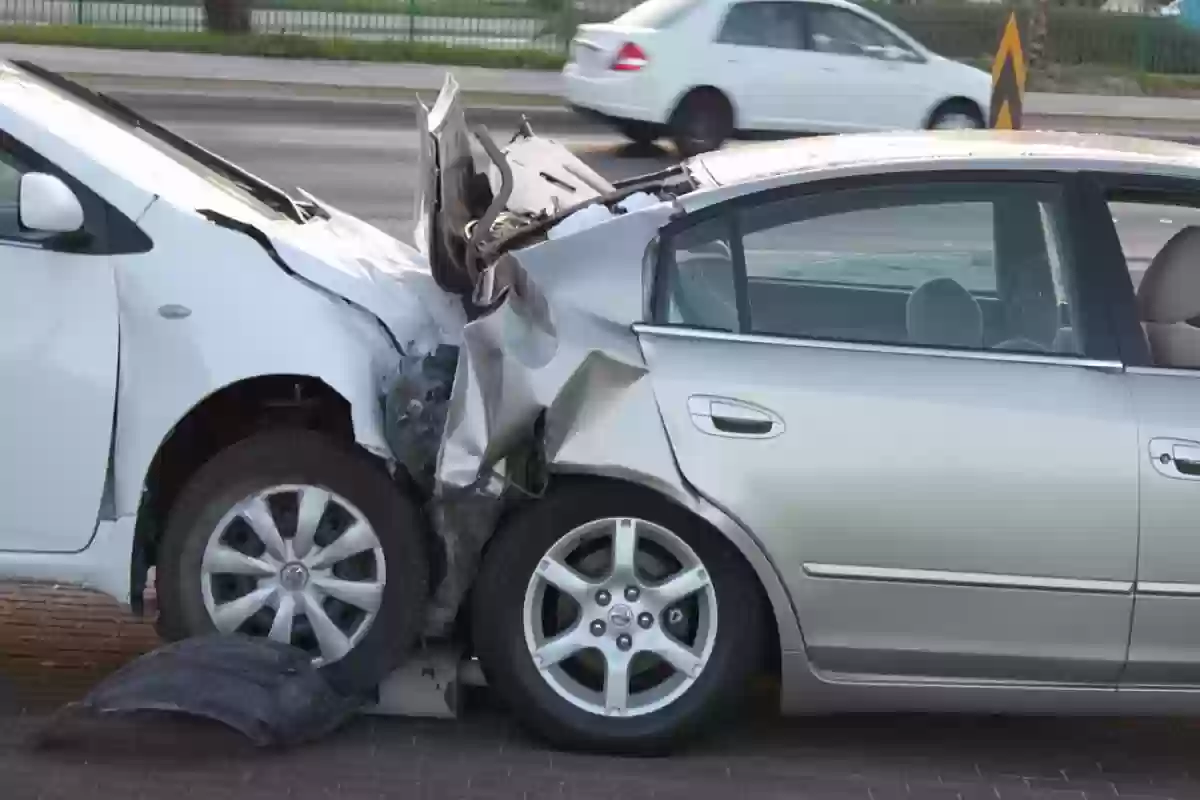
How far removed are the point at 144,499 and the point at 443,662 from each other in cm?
88

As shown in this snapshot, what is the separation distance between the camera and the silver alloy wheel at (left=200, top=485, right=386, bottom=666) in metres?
4.50

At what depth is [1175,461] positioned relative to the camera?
4289 millimetres

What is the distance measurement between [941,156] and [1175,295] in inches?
31.9

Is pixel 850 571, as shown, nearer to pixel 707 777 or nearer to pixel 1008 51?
pixel 707 777

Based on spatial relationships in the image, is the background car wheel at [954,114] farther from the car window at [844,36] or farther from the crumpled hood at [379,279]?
the crumpled hood at [379,279]

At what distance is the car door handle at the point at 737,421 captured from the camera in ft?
14.1

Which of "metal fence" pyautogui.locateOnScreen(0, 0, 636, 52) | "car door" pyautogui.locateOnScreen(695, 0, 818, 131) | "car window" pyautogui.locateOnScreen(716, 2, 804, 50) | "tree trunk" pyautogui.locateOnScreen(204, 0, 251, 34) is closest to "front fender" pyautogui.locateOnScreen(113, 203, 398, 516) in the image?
"car door" pyautogui.locateOnScreen(695, 0, 818, 131)

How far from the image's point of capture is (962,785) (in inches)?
175

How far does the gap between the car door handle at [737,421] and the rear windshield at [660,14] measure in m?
15.1

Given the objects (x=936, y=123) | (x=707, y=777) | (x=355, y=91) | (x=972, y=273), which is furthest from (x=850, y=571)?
(x=355, y=91)

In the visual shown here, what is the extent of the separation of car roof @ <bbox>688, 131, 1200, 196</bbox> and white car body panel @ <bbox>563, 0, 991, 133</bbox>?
543 inches

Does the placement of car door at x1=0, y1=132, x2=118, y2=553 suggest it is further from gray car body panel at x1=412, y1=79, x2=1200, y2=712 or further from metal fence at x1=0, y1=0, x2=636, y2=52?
metal fence at x1=0, y1=0, x2=636, y2=52

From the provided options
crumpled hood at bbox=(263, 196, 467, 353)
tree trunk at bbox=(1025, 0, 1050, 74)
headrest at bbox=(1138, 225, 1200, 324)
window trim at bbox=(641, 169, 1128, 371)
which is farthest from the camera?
tree trunk at bbox=(1025, 0, 1050, 74)

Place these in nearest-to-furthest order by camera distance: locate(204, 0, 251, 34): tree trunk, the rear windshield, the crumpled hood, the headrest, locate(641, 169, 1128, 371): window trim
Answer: locate(641, 169, 1128, 371): window trim, the crumpled hood, the headrest, the rear windshield, locate(204, 0, 251, 34): tree trunk
